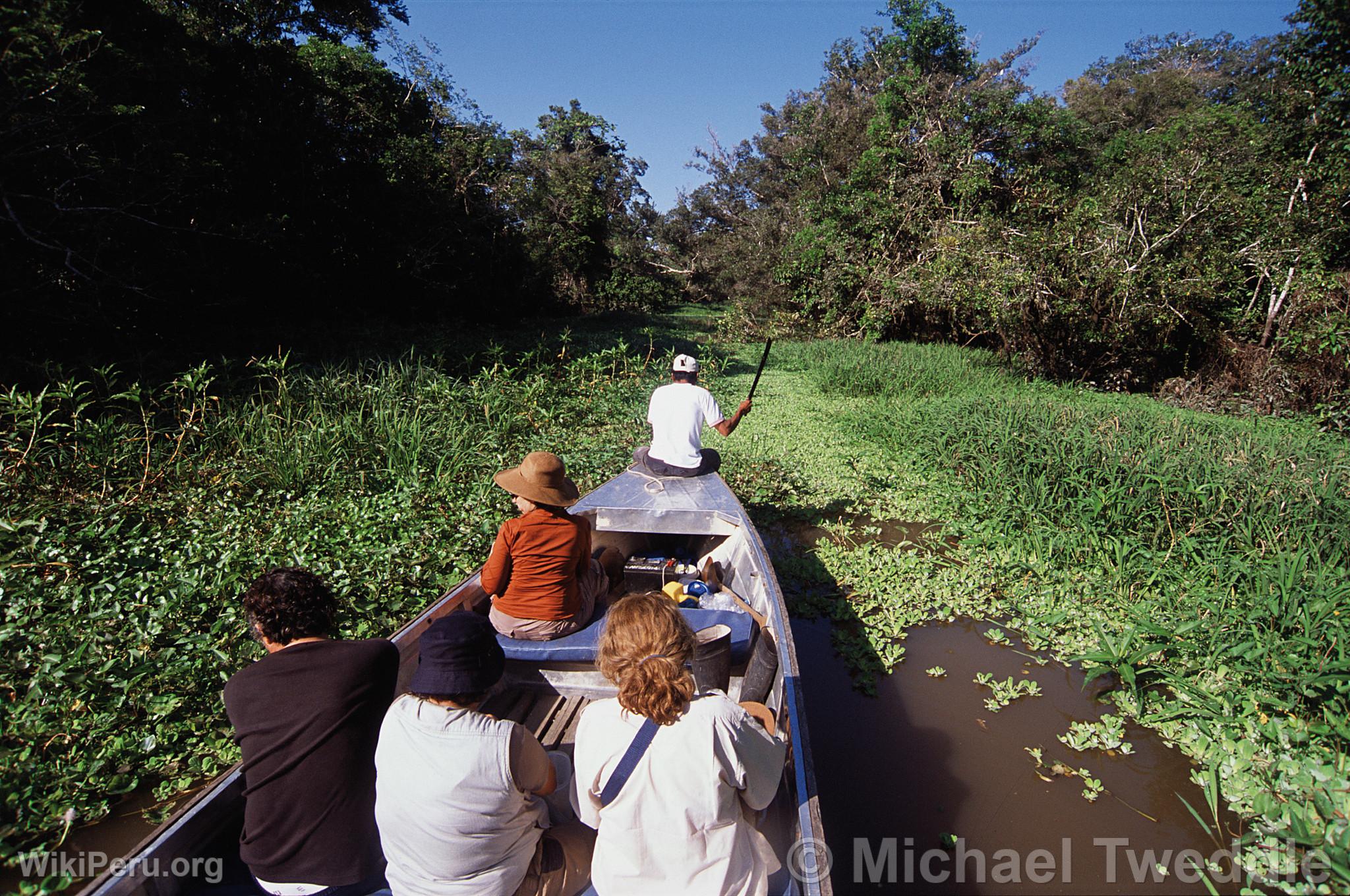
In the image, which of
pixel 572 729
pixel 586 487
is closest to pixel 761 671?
pixel 572 729

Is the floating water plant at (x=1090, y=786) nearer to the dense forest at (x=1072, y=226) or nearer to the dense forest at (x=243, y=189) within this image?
the dense forest at (x=243, y=189)

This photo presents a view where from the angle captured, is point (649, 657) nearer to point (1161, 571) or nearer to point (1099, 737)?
point (1099, 737)

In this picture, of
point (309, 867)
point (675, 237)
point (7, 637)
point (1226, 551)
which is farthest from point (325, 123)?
point (675, 237)

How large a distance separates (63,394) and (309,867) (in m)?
4.26

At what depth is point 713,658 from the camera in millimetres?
2801

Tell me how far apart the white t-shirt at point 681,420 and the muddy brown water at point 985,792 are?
1825 mm

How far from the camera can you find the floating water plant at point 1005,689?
3.62 meters

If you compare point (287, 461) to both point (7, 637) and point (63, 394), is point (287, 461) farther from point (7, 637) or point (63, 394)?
point (7, 637)

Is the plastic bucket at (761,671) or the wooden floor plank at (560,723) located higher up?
the plastic bucket at (761,671)

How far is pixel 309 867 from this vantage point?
183 centimetres

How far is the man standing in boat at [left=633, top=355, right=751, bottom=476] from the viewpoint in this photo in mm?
4812

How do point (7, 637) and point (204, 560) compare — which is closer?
point (7, 637)

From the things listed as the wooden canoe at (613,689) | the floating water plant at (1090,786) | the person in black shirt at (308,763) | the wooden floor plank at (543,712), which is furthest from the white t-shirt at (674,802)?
the floating water plant at (1090,786)

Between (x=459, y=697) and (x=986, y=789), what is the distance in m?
2.57
